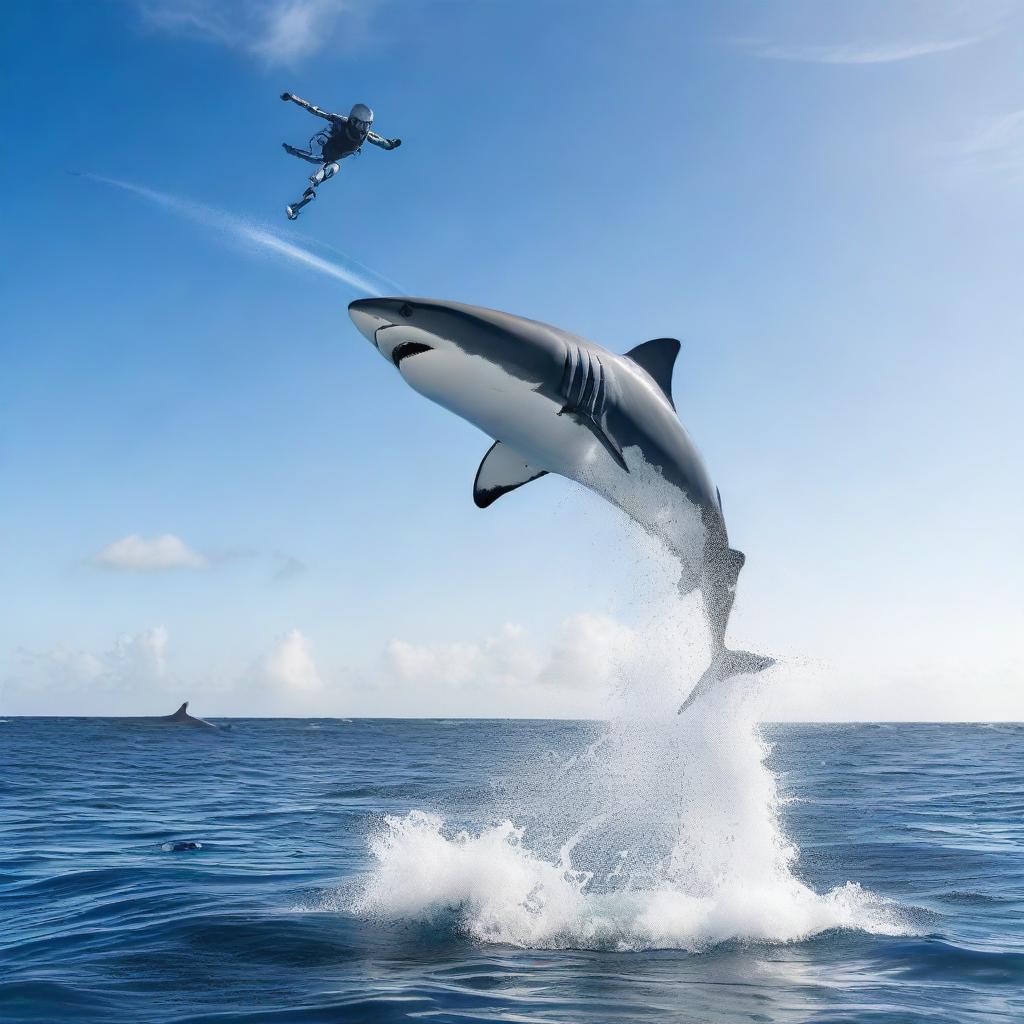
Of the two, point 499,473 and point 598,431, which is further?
point 499,473

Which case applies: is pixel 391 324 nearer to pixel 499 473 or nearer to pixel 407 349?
pixel 407 349

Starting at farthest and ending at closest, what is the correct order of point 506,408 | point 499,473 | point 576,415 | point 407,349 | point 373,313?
1. point 499,473
2. point 576,415
3. point 506,408
4. point 407,349
5. point 373,313

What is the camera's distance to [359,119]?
758 inches

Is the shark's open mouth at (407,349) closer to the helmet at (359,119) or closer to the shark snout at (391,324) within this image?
the shark snout at (391,324)

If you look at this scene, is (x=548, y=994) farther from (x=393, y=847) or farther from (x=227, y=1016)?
(x=393, y=847)

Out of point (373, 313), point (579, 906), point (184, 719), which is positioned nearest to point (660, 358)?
point (373, 313)

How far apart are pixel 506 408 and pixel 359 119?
13.9 m

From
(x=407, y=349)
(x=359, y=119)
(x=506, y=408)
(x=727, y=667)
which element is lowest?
(x=727, y=667)

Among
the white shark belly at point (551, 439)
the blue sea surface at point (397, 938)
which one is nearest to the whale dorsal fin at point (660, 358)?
the white shark belly at point (551, 439)

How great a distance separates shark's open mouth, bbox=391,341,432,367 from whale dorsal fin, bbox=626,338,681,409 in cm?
261

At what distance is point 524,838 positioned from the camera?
61.5ft

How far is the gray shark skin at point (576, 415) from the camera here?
24.7ft

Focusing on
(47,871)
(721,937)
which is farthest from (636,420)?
(47,871)

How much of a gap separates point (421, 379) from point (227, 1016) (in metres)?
5.33
